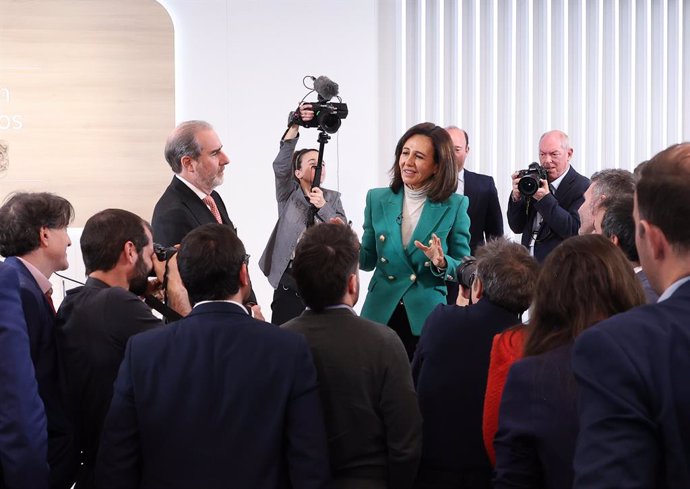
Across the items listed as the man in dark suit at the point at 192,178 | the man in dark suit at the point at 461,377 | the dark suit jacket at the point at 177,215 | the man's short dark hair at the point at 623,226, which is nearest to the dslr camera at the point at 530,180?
the man in dark suit at the point at 192,178

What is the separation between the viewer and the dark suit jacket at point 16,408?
7.11 ft

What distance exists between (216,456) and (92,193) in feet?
14.5

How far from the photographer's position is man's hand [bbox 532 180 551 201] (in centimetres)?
474

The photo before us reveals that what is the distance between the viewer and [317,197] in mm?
4375

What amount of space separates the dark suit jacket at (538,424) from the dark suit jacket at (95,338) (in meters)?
1.06

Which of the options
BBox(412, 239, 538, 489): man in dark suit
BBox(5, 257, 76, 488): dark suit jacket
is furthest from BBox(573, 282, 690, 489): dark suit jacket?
BBox(5, 257, 76, 488): dark suit jacket

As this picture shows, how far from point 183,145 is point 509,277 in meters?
1.79

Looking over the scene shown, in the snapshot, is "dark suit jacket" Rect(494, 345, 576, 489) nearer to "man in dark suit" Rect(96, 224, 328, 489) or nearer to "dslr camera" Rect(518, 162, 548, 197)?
"man in dark suit" Rect(96, 224, 328, 489)

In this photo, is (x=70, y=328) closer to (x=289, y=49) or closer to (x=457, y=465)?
(x=457, y=465)

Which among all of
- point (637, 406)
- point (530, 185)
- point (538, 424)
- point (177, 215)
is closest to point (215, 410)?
point (538, 424)

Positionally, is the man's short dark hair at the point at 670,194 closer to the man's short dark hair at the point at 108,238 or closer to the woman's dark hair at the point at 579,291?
the woman's dark hair at the point at 579,291

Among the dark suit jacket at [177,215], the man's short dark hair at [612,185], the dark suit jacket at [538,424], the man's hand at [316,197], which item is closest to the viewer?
the dark suit jacket at [538,424]

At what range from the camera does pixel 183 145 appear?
391 centimetres

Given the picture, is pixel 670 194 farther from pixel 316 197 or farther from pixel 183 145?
pixel 316 197
